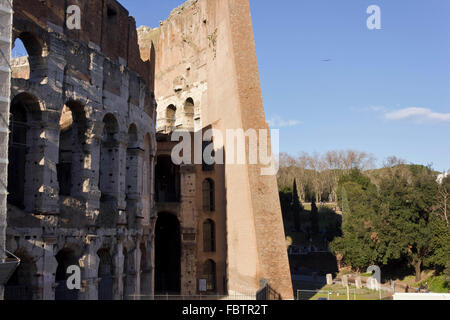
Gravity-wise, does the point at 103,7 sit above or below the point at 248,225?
above

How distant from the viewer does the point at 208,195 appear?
1049 inches

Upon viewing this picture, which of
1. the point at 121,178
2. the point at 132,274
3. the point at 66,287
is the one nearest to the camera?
the point at 66,287

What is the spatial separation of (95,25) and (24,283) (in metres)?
8.92

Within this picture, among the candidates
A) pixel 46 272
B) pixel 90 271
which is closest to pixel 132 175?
pixel 90 271

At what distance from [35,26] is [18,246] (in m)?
6.17

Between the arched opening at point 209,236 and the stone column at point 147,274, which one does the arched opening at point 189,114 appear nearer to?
Answer: the arched opening at point 209,236

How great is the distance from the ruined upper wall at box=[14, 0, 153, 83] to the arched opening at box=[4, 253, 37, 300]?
618cm

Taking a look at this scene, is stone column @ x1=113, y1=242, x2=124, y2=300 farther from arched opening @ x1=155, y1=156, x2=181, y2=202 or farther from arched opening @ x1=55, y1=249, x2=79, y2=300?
arched opening @ x1=155, y1=156, x2=181, y2=202

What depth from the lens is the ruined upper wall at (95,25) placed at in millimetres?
13375

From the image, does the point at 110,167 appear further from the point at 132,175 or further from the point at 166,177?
the point at 166,177

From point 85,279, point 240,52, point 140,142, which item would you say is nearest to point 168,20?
point 240,52

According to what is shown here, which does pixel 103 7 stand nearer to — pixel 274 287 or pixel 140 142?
pixel 140 142

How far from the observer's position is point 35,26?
1341 centimetres

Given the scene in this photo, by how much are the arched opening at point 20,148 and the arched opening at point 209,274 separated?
13346 mm
